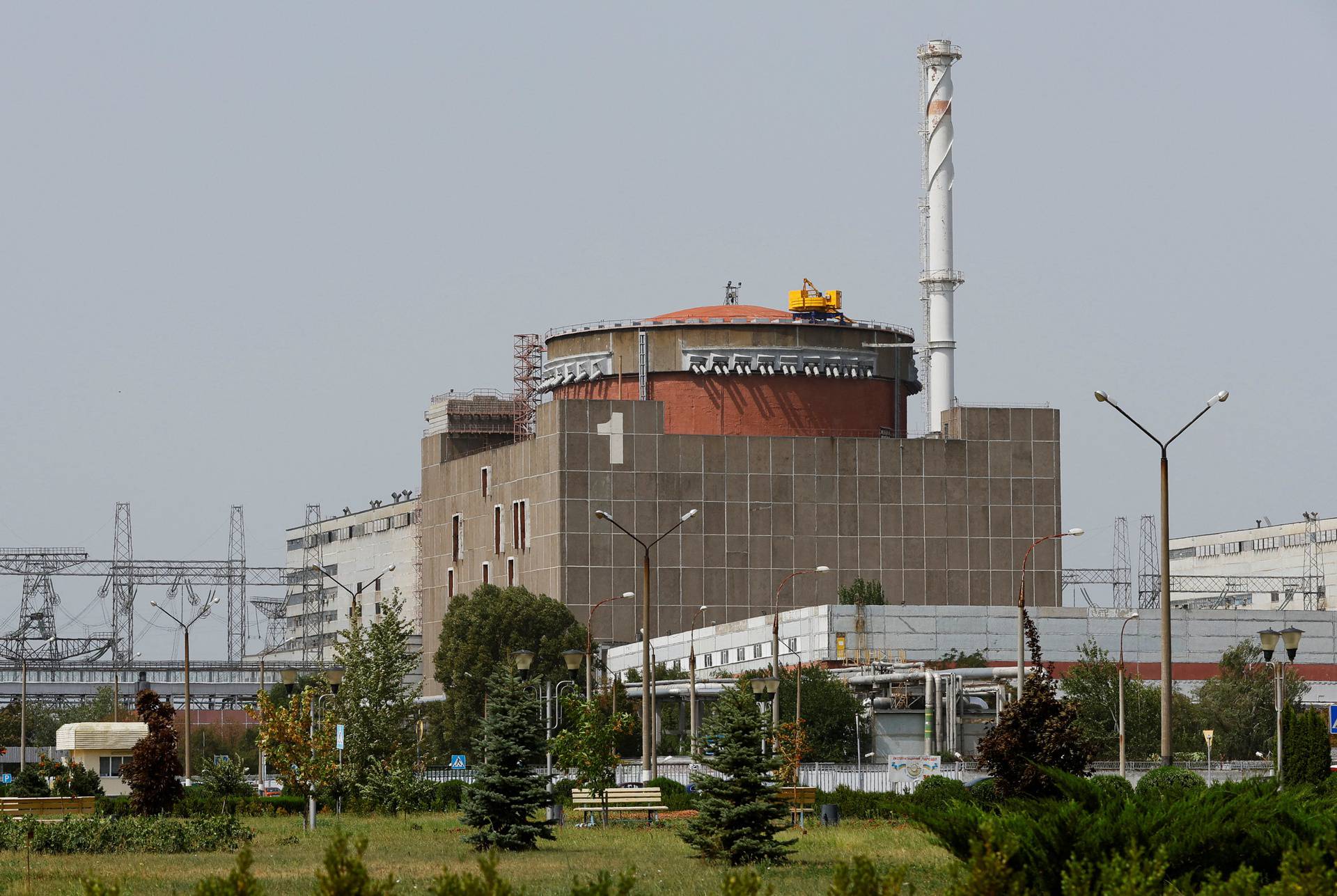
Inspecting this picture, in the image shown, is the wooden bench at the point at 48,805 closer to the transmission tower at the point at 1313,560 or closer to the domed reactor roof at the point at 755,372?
the domed reactor roof at the point at 755,372

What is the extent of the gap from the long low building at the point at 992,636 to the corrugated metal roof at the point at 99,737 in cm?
4335

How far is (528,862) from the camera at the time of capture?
100.0 ft

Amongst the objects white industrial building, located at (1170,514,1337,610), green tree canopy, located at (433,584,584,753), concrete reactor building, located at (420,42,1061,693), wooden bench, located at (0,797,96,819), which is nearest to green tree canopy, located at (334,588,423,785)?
wooden bench, located at (0,797,96,819)

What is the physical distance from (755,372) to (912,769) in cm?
7701

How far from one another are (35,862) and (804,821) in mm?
15937

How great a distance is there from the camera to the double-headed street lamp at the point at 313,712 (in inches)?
1694

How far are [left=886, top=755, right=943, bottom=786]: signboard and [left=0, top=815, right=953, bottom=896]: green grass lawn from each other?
36.8 feet

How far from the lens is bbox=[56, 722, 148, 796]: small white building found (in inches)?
2515

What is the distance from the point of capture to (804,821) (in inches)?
1609

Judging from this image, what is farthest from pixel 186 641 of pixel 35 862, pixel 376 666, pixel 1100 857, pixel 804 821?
pixel 1100 857

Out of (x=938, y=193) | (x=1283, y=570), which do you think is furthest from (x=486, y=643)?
(x=1283, y=570)

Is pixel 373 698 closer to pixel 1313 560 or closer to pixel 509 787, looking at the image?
pixel 509 787

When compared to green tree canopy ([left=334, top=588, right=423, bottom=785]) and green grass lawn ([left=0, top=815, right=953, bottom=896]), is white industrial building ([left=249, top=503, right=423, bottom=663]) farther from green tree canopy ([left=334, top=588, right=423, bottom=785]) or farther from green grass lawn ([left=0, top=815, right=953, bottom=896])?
green grass lawn ([left=0, top=815, right=953, bottom=896])

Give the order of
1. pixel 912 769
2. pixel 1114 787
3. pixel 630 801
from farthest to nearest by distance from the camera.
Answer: pixel 912 769
pixel 630 801
pixel 1114 787
